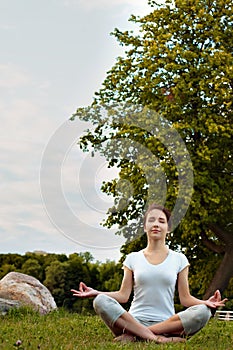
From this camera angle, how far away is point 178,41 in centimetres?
2366

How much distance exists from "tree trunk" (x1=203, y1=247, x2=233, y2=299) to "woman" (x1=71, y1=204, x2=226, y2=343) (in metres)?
15.4

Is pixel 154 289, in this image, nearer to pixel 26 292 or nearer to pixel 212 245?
pixel 26 292

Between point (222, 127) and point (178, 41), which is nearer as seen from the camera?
point (222, 127)

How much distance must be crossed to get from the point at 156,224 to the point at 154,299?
91 centimetres

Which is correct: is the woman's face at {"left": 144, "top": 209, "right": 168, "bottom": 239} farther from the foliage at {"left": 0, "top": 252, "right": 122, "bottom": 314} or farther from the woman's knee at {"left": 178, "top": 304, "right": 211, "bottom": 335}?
the foliage at {"left": 0, "top": 252, "right": 122, "bottom": 314}

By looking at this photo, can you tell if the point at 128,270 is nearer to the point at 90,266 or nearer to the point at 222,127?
the point at 222,127

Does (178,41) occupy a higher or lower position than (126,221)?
higher

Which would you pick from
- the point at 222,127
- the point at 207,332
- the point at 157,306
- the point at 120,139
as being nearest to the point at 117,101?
the point at 120,139

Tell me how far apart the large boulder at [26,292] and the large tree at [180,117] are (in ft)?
26.8

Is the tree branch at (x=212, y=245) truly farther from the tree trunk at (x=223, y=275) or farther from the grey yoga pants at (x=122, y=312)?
the grey yoga pants at (x=122, y=312)

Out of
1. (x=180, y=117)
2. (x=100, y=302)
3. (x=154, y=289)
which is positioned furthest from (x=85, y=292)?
(x=180, y=117)

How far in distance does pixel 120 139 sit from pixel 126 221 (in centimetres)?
315

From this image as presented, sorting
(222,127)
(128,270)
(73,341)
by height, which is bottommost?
(73,341)

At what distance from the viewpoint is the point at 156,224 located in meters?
7.50
